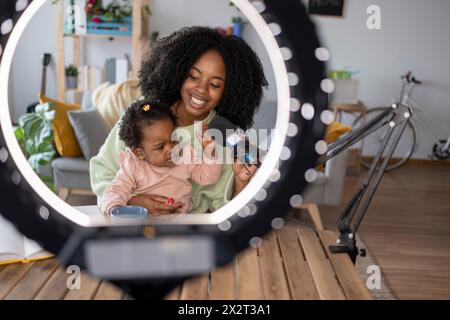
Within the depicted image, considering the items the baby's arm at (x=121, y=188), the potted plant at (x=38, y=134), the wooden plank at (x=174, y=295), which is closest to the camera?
the wooden plank at (x=174, y=295)

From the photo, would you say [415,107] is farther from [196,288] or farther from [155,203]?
[196,288]

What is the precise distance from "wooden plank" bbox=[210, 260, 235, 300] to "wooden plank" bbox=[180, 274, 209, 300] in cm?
1

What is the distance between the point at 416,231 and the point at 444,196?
24.6 inches

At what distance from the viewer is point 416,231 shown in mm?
2002

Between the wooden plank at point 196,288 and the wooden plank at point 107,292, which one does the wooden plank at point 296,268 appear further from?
the wooden plank at point 107,292

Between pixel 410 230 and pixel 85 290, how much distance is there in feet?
5.52

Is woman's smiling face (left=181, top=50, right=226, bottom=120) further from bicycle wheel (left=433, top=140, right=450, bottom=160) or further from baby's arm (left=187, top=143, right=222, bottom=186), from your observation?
bicycle wheel (left=433, top=140, right=450, bottom=160)

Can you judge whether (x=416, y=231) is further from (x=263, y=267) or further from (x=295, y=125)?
(x=295, y=125)

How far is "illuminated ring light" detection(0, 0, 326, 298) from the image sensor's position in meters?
0.49

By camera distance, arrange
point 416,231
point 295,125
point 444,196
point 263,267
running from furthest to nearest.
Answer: point 444,196 < point 416,231 < point 263,267 < point 295,125

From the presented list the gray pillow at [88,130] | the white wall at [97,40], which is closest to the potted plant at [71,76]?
the white wall at [97,40]

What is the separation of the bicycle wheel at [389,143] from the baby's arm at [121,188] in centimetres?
234

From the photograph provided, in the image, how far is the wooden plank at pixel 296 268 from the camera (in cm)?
67

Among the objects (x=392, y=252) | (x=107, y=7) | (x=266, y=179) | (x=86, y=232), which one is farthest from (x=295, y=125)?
(x=107, y=7)
